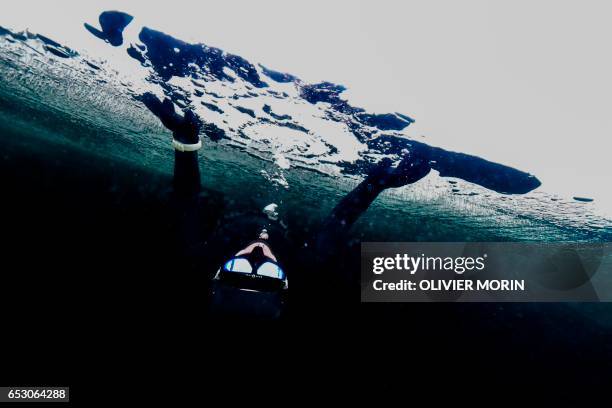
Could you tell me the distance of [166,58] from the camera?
744 centimetres

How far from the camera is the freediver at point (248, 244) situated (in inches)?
154

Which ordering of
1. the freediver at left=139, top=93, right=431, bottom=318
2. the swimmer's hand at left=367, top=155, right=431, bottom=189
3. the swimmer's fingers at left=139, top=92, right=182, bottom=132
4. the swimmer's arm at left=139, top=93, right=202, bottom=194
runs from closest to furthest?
the freediver at left=139, top=93, right=431, bottom=318 < the swimmer's fingers at left=139, top=92, right=182, bottom=132 < the swimmer's arm at left=139, top=93, right=202, bottom=194 < the swimmer's hand at left=367, top=155, right=431, bottom=189

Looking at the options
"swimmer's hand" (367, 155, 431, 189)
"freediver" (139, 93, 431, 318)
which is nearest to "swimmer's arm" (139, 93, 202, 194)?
"freediver" (139, 93, 431, 318)

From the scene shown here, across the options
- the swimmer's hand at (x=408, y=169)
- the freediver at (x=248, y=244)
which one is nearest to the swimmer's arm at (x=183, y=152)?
the freediver at (x=248, y=244)

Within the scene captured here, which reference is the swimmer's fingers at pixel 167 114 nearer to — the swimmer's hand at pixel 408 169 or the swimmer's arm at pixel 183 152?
the swimmer's arm at pixel 183 152

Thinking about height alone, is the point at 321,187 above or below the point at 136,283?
above

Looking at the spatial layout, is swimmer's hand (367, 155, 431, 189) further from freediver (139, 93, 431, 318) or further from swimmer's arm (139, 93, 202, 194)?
swimmer's arm (139, 93, 202, 194)

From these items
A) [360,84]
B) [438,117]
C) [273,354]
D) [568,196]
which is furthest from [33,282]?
[568,196]

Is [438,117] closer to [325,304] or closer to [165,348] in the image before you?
[165,348]

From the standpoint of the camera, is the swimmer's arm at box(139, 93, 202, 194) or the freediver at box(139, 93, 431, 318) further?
the swimmer's arm at box(139, 93, 202, 194)

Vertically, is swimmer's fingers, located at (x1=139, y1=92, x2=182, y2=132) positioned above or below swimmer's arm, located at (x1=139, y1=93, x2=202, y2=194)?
above

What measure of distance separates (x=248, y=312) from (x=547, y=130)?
7.64m

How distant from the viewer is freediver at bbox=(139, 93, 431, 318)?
12.8 ft

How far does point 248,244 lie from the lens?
4941 mm
